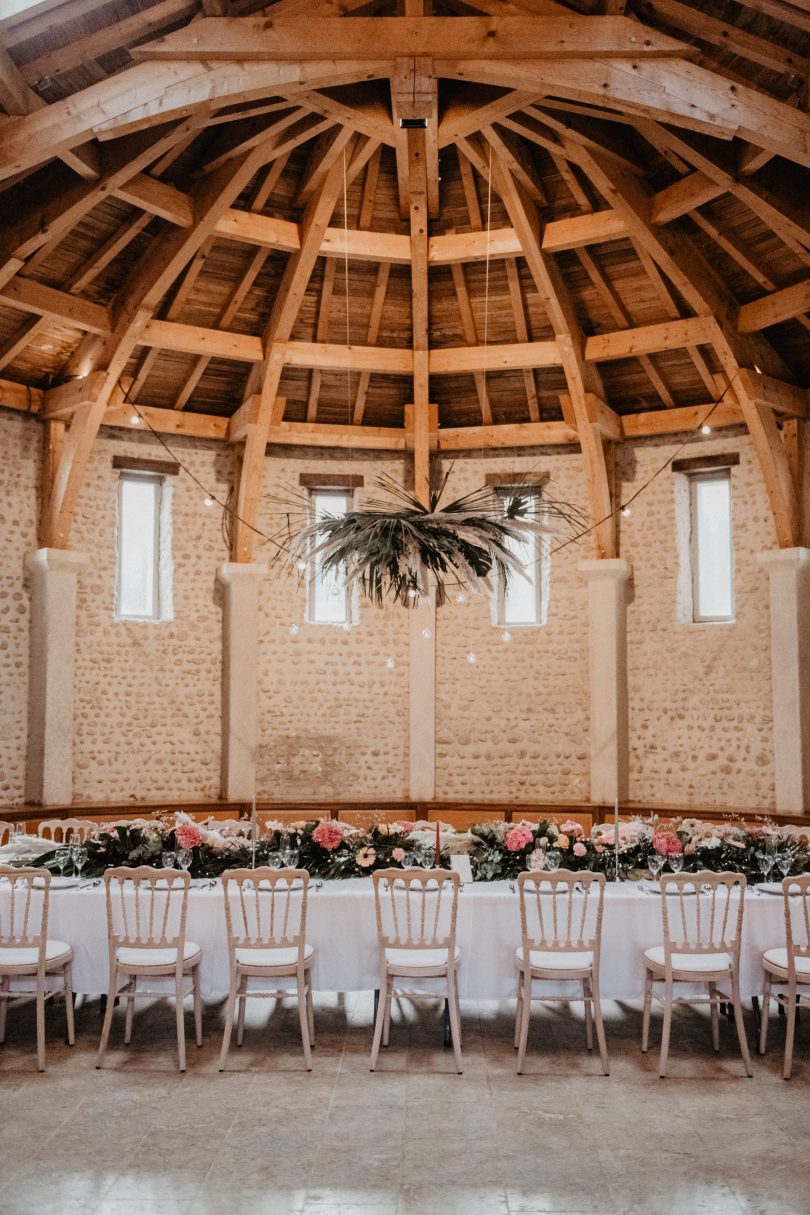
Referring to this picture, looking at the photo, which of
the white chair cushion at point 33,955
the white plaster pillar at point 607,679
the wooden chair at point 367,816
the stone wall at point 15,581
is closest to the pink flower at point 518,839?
the white chair cushion at point 33,955

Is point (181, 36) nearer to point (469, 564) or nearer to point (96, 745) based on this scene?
point (469, 564)

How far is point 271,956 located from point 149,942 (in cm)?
64

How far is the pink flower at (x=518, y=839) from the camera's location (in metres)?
6.16

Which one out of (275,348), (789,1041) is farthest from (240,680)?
(789,1041)

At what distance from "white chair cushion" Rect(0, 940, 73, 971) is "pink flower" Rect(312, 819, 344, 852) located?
1511mm

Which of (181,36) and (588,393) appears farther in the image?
(588,393)

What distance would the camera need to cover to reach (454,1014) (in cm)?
537

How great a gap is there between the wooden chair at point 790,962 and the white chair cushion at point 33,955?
380cm

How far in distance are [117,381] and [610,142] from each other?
16.6ft

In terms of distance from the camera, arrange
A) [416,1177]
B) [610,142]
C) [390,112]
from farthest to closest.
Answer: [610,142] → [390,112] → [416,1177]

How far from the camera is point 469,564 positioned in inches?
227

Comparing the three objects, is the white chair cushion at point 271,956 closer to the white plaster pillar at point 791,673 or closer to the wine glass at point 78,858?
the wine glass at point 78,858

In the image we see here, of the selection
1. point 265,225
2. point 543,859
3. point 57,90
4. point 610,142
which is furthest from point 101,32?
point 543,859

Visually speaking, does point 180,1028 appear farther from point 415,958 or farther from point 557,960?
point 557,960
